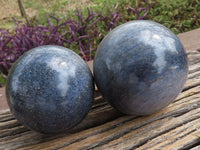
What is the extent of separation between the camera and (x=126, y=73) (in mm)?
1535

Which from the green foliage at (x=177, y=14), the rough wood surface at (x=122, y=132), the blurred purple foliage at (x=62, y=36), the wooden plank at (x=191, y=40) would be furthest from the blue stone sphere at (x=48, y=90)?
the green foliage at (x=177, y=14)

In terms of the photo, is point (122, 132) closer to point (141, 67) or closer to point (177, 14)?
point (141, 67)

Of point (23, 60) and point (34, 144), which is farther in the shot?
point (34, 144)

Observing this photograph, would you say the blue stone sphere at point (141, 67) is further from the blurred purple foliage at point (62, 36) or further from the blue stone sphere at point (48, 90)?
the blurred purple foliage at point (62, 36)

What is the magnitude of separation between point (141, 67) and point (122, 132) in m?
0.53

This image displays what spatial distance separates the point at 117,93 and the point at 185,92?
0.77m

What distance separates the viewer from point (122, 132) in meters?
1.74

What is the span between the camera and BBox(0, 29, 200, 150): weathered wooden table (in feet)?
5.33

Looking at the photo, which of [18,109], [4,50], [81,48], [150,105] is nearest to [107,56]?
[150,105]

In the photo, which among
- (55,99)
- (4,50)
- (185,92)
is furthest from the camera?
(4,50)

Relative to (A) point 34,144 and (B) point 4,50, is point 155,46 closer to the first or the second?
(A) point 34,144

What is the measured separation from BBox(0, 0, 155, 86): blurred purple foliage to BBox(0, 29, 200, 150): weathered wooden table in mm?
1255

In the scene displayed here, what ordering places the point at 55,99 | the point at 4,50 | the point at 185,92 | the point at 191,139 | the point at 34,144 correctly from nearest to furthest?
the point at 55,99 → the point at 191,139 → the point at 34,144 → the point at 185,92 → the point at 4,50

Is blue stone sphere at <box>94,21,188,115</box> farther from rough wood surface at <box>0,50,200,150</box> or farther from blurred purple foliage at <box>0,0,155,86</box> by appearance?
blurred purple foliage at <box>0,0,155,86</box>
